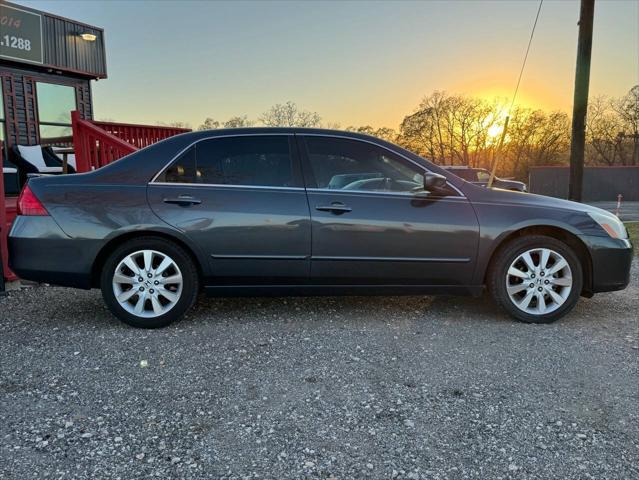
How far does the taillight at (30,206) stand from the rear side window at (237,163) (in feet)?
2.96

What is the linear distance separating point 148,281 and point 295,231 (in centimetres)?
117

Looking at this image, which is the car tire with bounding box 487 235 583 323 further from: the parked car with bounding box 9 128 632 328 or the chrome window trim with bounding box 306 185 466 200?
the chrome window trim with bounding box 306 185 466 200

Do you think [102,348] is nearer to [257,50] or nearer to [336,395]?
[336,395]

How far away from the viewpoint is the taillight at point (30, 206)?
3.64 metres

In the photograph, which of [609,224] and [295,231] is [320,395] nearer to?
[295,231]

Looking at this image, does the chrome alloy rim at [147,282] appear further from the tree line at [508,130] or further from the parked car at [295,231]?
the tree line at [508,130]

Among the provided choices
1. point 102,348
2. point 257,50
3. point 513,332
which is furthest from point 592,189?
point 102,348

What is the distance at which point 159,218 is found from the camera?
3.62 metres

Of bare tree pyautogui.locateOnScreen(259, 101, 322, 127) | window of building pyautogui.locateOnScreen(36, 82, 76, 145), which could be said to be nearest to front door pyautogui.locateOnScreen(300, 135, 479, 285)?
window of building pyautogui.locateOnScreen(36, 82, 76, 145)

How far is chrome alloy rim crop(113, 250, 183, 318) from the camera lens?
3.64m

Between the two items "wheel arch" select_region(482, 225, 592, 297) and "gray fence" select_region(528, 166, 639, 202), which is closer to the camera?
"wheel arch" select_region(482, 225, 592, 297)

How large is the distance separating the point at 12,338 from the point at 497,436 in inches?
132

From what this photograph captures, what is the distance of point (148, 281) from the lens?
12.0 feet

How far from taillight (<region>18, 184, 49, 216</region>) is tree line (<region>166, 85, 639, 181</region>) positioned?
30228 millimetres
